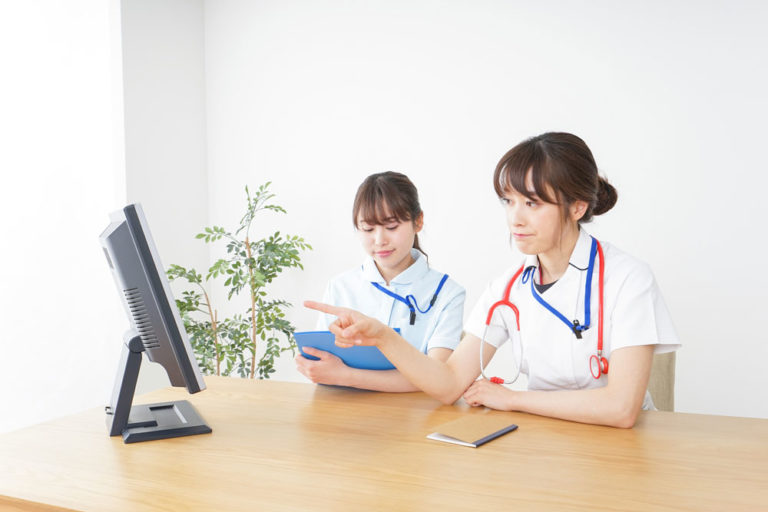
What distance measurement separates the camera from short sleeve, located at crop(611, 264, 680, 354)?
1476mm

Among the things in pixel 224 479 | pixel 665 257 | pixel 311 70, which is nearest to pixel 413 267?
pixel 224 479

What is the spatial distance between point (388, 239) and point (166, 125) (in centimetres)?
234

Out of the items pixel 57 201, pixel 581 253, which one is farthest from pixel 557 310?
pixel 57 201

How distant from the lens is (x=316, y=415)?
1.52m

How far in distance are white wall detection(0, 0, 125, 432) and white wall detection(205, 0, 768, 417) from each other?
2.73 ft

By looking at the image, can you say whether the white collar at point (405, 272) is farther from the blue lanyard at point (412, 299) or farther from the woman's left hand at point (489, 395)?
the woman's left hand at point (489, 395)

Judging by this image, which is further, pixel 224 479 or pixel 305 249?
pixel 305 249

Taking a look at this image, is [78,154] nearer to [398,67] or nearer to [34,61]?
[34,61]

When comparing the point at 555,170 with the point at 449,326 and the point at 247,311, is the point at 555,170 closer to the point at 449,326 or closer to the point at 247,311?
the point at 449,326

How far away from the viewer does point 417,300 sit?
223 centimetres

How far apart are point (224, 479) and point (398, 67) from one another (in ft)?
10.2

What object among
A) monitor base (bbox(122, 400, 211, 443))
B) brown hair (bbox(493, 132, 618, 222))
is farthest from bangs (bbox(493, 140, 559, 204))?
monitor base (bbox(122, 400, 211, 443))

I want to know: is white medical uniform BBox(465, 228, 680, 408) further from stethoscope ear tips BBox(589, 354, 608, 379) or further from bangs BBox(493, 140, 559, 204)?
bangs BBox(493, 140, 559, 204)

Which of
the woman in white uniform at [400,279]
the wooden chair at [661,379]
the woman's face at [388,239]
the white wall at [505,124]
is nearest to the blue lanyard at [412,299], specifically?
the woman in white uniform at [400,279]
